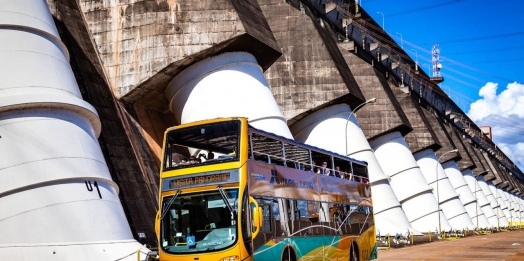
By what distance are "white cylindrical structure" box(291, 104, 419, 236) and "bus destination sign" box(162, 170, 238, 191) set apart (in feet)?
77.5

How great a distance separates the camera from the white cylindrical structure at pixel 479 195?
83.3m

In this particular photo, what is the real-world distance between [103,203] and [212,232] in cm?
654

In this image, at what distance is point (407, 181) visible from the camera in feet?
174

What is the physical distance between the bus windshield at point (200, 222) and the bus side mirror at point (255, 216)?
409 mm

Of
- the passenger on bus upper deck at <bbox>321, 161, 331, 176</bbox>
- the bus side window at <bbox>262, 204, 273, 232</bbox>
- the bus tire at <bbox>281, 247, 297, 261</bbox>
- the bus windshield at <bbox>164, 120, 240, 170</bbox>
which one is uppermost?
the bus windshield at <bbox>164, 120, 240, 170</bbox>

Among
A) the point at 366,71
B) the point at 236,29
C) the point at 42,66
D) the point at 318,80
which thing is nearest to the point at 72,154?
the point at 42,66

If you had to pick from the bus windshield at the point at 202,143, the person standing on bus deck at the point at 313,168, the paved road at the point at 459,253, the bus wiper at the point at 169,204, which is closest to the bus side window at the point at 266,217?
the bus windshield at the point at 202,143

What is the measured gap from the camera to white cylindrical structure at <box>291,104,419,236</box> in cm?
3938

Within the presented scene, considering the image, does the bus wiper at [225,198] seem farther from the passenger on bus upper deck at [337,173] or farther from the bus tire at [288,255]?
the passenger on bus upper deck at [337,173]

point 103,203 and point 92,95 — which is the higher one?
point 92,95

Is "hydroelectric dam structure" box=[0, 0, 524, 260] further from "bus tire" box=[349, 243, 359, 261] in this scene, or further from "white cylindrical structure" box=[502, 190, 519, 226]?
"white cylindrical structure" box=[502, 190, 519, 226]

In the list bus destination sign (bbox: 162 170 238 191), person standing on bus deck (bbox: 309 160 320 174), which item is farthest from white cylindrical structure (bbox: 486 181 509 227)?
bus destination sign (bbox: 162 170 238 191)

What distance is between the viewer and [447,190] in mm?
64812

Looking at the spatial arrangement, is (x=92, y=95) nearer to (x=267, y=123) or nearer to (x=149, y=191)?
(x=149, y=191)
